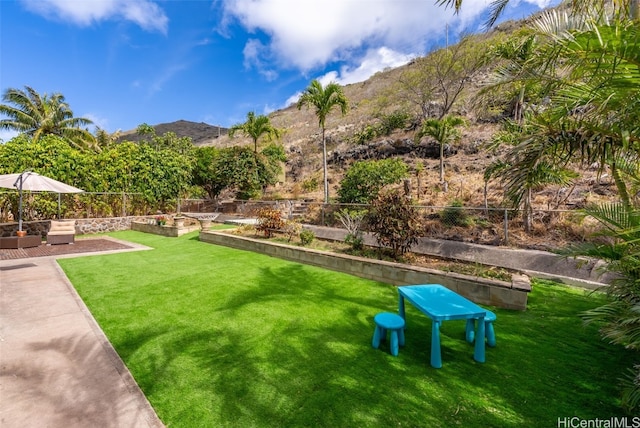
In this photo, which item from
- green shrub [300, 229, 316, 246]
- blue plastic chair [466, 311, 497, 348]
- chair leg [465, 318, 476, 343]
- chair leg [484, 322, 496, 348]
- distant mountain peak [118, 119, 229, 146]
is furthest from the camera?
distant mountain peak [118, 119, 229, 146]

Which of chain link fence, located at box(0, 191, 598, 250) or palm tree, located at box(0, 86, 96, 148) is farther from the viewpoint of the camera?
palm tree, located at box(0, 86, 96, 148)

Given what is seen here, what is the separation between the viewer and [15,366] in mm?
3242

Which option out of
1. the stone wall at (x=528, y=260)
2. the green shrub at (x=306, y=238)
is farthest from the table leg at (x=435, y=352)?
the green shrub at (x=306, y=238)

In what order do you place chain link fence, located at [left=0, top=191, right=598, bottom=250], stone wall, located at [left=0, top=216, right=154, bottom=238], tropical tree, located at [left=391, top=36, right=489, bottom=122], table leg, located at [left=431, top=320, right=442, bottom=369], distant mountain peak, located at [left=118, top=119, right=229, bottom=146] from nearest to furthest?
1. table leg, located at [left=431, top=320, right=442, bottom=369]
2. chain link fence, located at [left=0, top=191, right=598, bottom=250]
3. stone wall, located at [left=0, top=216, right=154, bottom=238]
4. tropical tree, located at [left=391, top=36, right=489, bottom=122]
5. distant mountain peak, located at [left=118, top=119, right=229, bottom=146]

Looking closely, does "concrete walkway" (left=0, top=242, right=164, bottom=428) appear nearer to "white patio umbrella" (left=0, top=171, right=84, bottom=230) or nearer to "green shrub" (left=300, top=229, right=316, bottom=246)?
"green shrub" (left=300, top=229, right=316, bottom=246)

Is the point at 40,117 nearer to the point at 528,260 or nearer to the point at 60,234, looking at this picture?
the point at 60,234

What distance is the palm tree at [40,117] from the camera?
23062mm

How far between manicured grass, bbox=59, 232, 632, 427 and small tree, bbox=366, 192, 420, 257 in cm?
143

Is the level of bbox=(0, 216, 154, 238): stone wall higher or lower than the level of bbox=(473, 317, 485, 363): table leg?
→ higher

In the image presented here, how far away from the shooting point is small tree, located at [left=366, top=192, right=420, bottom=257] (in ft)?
22.2

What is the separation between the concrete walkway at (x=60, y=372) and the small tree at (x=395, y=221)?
18.3 ft

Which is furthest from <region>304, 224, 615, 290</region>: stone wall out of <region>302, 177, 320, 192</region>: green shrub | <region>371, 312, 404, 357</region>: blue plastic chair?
<region>302, 177, 320, 192</region>: green shrub

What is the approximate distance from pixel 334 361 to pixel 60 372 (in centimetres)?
309

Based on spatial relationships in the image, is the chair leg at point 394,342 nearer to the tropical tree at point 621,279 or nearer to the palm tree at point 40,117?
the tropical tree at point 621,279
